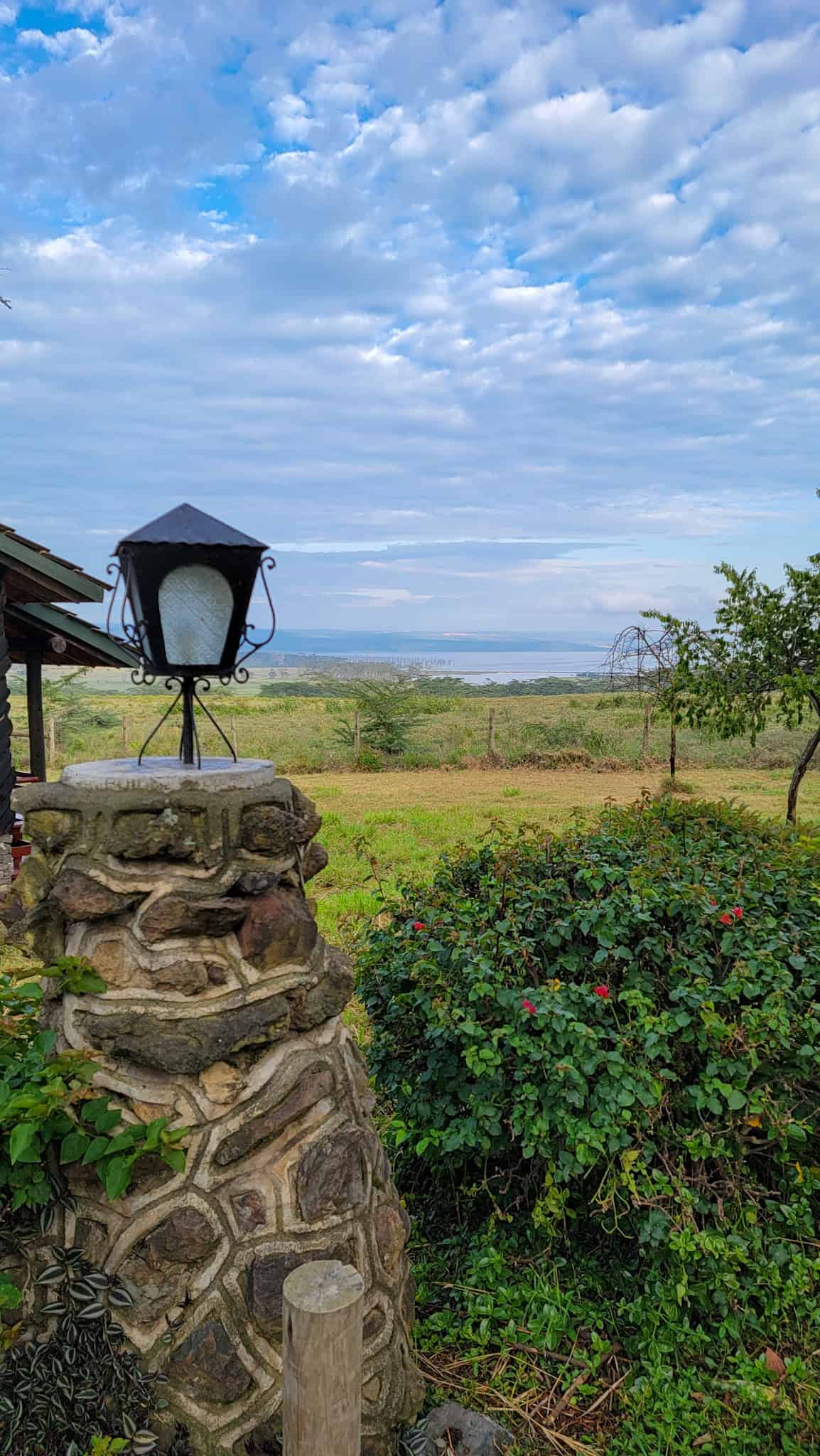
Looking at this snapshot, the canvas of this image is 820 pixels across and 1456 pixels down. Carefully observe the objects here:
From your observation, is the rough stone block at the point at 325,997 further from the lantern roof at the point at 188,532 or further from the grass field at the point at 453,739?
the grass field at the point at 453,739

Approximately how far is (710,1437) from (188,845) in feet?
7.02

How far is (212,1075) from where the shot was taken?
7.13ft

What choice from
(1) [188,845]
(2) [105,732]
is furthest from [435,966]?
(2) [105,732]

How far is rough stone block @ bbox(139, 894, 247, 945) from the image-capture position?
2156 mm

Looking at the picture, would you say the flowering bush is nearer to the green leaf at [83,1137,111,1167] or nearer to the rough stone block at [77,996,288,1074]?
the rough stone block at [77,996,288,1074]

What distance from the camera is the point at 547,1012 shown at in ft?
9.48

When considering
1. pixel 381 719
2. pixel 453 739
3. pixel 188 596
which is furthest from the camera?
pixel 453 739

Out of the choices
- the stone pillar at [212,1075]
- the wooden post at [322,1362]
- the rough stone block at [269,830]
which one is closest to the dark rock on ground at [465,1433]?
the stone pillar at [212,1075]

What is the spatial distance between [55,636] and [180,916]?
26.8ft

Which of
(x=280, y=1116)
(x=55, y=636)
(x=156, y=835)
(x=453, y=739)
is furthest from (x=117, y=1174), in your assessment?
(x=453, y=739)

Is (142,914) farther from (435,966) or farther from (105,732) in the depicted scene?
(105,732)

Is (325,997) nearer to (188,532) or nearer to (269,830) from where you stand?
(269,830)

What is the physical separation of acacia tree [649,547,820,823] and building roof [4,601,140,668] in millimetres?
5572

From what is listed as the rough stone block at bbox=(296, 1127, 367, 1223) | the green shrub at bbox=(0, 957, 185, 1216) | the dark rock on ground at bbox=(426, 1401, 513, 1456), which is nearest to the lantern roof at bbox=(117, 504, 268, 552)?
the green shrub at bbox=(0, 957, 185, 1216)
